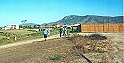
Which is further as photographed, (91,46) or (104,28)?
(104,28)

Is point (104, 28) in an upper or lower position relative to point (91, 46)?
lower

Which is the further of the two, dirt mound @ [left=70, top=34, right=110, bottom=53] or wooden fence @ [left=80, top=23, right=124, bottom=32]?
wooden fence @ [left=80, top=23, right=124, bottom=32]

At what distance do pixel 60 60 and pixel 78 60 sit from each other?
42.4 inches

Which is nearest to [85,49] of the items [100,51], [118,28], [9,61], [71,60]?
[100,51]

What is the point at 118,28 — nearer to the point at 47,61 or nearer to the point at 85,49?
the point at 85,49

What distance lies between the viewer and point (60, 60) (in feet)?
43.0

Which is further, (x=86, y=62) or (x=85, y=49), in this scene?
(x=85, y=49)

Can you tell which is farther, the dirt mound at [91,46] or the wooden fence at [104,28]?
the wooden fence at [104,28]

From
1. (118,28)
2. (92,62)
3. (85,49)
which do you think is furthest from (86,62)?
(118,28)

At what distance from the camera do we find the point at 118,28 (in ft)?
153

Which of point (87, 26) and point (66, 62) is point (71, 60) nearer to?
point (66, 62)

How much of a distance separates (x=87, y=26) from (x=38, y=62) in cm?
3729

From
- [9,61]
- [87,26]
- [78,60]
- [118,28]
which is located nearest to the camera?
[78,60]

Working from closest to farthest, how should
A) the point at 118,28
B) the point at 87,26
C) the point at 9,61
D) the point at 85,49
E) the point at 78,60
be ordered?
1. the point at 78,60
2. the point at 9,61
3. the point at 85,49
4. the point at 118,28
5. the point at 87,26
